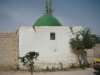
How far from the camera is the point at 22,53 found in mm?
17344

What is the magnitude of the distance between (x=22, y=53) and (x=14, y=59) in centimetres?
91

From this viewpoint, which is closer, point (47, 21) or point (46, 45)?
point (46, 45)

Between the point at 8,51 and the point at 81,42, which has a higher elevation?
the point at 81,42

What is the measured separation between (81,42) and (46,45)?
307cm

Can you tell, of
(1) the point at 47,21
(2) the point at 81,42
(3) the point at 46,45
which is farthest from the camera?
(1) the point at 47,21

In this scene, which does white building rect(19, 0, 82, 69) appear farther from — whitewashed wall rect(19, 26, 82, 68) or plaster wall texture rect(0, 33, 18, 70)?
plaster wall texture rect(0, 33, 18, 70)

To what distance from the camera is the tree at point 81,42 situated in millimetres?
17266

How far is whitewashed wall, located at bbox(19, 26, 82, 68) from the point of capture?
17375mm

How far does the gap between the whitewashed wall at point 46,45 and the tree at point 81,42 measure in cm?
64

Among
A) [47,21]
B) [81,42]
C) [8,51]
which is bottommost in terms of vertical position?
[8,51]

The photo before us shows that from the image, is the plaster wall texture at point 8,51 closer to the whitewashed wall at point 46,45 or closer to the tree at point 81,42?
the whitewashed wall at point 46,45

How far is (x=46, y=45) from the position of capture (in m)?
17.5

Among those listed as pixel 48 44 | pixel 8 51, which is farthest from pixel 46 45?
pixel 8 51

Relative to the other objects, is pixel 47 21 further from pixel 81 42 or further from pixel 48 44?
pixel 81 42
